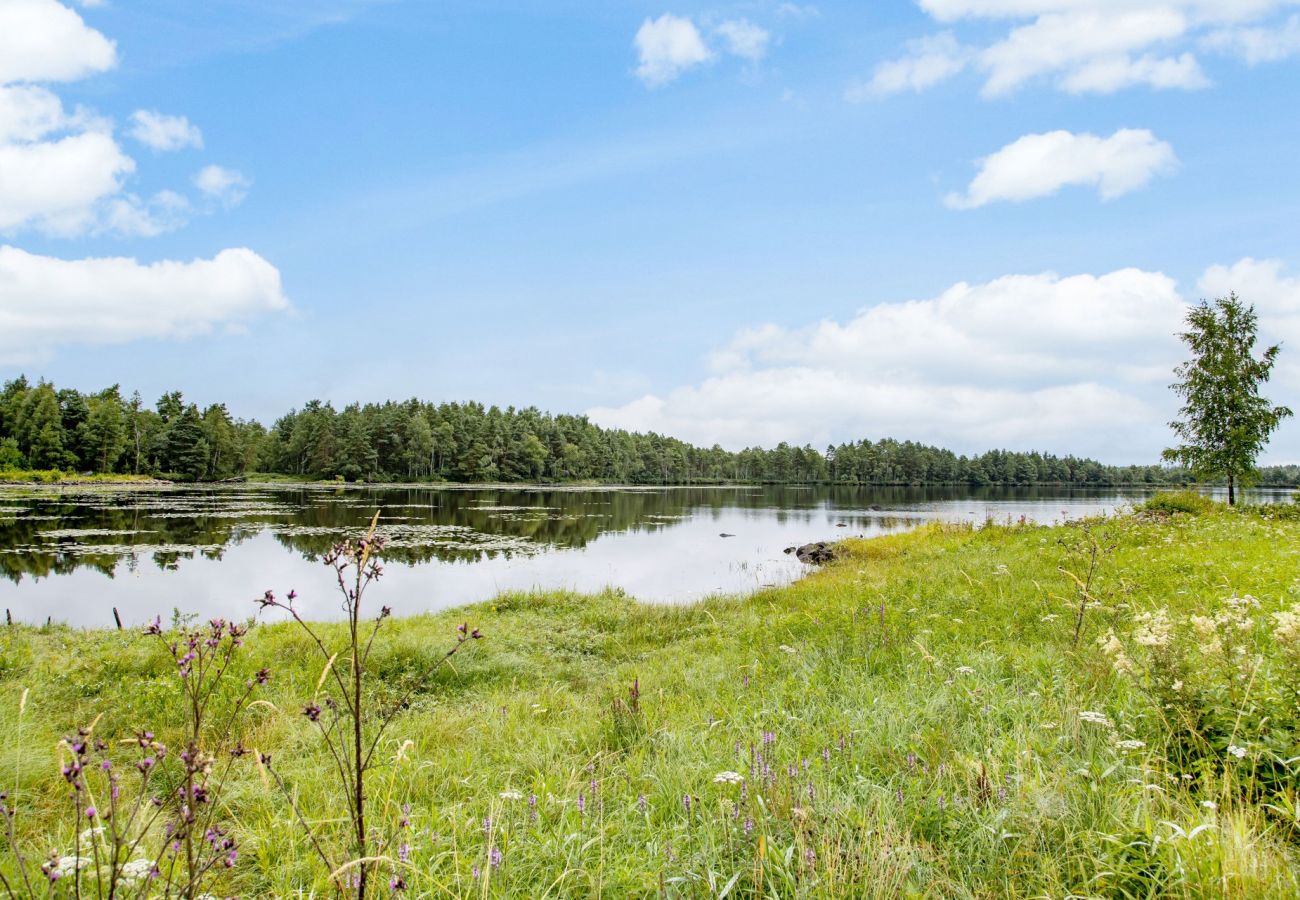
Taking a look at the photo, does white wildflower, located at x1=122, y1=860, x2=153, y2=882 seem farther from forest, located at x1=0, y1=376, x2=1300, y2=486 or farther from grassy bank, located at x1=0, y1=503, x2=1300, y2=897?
forest, located at x1=0, y1=376, x2=1300, y2=486

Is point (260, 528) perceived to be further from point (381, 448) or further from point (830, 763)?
point (381, 448)

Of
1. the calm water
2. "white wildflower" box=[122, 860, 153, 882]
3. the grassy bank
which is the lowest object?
the calm water

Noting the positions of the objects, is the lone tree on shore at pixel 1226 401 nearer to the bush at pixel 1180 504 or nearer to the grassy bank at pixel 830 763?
the bush at pixel 1180 504

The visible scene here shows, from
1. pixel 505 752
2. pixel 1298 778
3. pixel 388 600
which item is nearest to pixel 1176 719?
pixel 1298 778

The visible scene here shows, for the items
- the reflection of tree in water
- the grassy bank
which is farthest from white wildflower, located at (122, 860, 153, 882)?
the reflection of tree in water

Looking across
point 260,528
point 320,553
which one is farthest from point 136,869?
point 260,528

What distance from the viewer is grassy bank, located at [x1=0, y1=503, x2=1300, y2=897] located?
2842 mm

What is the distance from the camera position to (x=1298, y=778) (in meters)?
3.21

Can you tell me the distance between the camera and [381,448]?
105 meters

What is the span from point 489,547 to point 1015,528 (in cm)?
2116

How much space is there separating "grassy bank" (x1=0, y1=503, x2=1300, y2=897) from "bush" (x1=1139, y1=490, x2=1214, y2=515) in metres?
17.3

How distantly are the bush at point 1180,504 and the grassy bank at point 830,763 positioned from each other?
1734 cm

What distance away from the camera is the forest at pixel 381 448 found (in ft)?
263

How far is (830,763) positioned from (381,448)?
11041 cm
